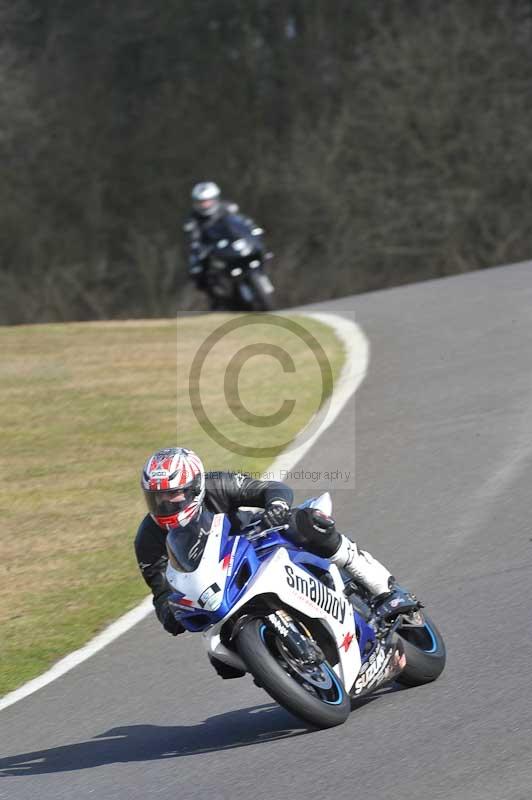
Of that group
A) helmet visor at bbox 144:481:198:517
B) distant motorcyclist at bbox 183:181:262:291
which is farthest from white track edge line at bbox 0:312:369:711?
distant motorcyclist at bbox 183:181:262:291

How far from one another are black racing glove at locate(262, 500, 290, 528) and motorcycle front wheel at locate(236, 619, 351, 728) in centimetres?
52

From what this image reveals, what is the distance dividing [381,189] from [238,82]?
6.76 meters

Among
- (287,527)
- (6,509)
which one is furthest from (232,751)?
(6,509)

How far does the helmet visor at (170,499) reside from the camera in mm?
5648

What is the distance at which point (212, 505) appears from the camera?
612 centimetres

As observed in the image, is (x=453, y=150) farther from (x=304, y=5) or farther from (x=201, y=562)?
(x=201, y=562)

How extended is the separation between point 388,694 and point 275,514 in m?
1.00

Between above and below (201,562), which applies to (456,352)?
below

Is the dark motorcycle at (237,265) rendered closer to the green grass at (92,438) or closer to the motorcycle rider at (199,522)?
the green grass at (92,438)

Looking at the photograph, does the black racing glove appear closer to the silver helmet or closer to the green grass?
the green grass

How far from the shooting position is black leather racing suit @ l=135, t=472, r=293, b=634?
19.9 feet

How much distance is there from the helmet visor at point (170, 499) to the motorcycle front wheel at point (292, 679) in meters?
0.55

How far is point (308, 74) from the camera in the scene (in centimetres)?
3597

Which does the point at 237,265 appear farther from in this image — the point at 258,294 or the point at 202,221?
the point at 202,221
